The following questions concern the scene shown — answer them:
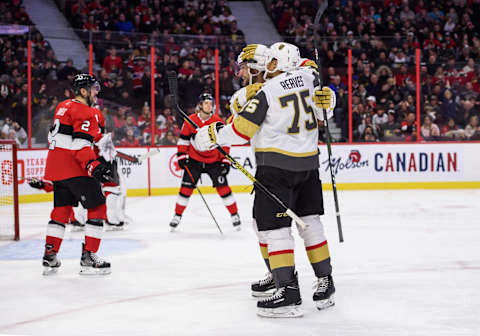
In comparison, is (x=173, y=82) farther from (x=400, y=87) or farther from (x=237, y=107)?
(x=400, y=87)

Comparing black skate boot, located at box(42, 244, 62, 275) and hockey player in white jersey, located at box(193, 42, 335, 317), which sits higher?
hockey player in white jersey, located at box(193, 42, 335, 317)

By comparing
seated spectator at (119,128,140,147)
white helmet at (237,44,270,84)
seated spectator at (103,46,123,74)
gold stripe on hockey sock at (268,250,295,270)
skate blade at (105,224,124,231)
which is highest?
seated spectator at (103,46,123,74)

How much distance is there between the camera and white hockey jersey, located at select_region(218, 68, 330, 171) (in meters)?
3.25

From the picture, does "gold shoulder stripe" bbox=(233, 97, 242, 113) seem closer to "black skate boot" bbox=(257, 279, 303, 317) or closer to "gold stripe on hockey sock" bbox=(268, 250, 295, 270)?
"gold stripe on hockey sock" bbox=(268, 250, 295, 270)

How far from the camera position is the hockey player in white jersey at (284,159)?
3.25 metres

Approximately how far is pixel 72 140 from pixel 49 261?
0.81m

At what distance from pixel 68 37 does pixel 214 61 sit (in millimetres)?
2227

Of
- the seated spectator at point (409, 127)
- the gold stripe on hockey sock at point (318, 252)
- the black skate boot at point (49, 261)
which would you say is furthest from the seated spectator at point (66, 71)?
the gold stripe on hockey sock at point (318, 252)

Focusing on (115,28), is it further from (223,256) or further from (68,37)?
(223,256)

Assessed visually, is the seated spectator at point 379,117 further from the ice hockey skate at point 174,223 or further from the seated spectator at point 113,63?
the ice hockey skate at point 174,223

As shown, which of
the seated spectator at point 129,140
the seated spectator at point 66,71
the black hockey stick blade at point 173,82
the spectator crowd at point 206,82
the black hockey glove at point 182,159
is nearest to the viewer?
the black hockey stick blade at point 173,82

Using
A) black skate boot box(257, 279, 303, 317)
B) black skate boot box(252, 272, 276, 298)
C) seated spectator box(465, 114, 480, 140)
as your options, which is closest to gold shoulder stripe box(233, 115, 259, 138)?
black skate boot box(257, 279, 303, 317)

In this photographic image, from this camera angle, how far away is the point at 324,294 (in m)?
3.33

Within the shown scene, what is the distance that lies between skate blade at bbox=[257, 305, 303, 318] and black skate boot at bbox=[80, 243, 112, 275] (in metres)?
1.46
